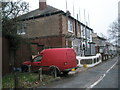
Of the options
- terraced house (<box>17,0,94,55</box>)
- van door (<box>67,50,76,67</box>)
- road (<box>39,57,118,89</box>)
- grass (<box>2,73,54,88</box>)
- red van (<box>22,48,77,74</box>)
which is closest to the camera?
grass (<box>2,73,54,88</box>)

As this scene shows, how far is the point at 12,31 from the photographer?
13102 mm

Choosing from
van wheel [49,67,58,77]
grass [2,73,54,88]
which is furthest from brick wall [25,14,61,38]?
grass [2,73,54,88]

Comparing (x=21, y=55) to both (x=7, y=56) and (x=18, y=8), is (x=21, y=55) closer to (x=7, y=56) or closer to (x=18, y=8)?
(x=7, y=56)

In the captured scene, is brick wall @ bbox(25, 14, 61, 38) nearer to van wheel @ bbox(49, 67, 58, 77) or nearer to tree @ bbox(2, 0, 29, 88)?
tree @ bbox(2, 0, 29, 88)

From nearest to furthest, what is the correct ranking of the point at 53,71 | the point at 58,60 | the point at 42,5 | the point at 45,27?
the point at 53,71
the point at 58,60
the point at 45,27
the point at 42,5

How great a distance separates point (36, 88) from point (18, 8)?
8813mm

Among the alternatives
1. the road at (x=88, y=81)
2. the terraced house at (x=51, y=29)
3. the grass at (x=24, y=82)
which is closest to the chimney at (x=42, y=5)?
the terraced house at (x=51, y=29)

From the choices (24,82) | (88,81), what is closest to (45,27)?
(88,81)

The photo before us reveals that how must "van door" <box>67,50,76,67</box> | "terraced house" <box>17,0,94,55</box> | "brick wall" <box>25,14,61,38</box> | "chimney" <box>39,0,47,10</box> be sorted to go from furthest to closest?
"chimney" <box>39,0,47,10</box>, "brick wall" <box>25,14,61,38</box>, "terraced house" <box>17,0,94,55</box>, "van door" <box>67,50,76,67</box>

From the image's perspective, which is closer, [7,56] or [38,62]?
[7,56]

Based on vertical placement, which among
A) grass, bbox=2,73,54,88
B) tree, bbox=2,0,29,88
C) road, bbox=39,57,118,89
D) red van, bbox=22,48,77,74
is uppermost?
tree, bbox=2,0,29,88

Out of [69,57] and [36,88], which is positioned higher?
[69,57]

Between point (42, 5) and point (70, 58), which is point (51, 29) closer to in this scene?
point (42, 5)

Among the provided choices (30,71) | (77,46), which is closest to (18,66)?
(30,71)
